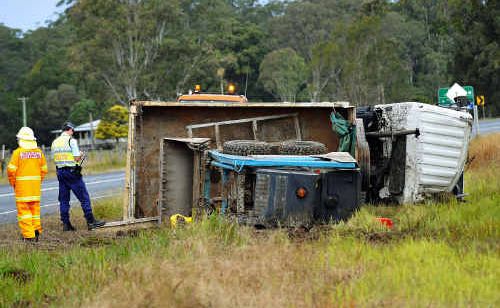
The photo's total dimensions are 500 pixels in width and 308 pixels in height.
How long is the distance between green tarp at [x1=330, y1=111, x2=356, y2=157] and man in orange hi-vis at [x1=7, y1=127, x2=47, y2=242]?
4.15m

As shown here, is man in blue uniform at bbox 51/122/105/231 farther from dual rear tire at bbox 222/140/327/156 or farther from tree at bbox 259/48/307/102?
tree at bbox 259/48/307/102

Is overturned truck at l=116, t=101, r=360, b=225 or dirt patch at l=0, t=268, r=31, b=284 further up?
overturned truck at l=116, t=101, r=360, b=225

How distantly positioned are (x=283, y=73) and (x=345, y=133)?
3961 cm

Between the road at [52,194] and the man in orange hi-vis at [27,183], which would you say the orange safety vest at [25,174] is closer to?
the man in orange hi-vis at [27,183]

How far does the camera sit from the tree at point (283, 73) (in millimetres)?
48625

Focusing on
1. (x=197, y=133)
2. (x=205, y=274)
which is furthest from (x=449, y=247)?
(x=197, y=133)

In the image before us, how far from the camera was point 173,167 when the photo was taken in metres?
9.35

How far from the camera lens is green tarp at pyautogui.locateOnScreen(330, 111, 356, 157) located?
30.7 feet

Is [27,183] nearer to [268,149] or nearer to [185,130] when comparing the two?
[185,130]

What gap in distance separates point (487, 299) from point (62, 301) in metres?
3.10

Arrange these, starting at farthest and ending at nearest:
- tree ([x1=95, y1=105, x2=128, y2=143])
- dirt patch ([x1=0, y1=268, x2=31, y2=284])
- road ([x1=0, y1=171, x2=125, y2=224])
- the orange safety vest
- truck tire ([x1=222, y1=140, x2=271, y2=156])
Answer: tree ([x1=95, y1=105, x2=128, y2=143])
road ([x1=0, y1=171, x2=125, y2=224])
the orange safety vest
truck tire ([x1=222, y1=140, x2=271, y2=156])
dirt patch ([x1=0, y1=268, x2=31, y2=284])

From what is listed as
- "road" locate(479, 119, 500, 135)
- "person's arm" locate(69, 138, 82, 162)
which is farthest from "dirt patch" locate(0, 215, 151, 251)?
"road" locate(479, 119, 500, 135)

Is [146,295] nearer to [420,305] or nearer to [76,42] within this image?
[420,305]

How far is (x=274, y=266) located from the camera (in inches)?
210
